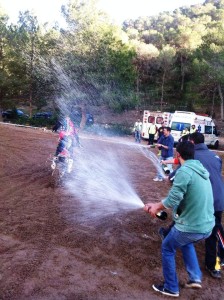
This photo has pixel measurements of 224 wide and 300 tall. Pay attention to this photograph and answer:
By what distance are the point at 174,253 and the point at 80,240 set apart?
6.86 feet

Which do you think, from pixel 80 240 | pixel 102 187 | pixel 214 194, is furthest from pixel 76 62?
pixel 214 194

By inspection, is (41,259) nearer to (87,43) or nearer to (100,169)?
(100,169)

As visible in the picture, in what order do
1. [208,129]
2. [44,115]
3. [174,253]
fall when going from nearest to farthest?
[174,253] → [208,129] → [44,115]

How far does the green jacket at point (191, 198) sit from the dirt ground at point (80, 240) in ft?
3.48

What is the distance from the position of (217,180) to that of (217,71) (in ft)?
121

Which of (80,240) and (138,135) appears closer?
(80,240)

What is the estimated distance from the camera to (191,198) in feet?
13.5

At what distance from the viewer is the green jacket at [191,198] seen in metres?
4.06

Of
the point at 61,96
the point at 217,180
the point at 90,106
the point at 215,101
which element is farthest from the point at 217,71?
the point at 217,180

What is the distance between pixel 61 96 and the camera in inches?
A: 1448

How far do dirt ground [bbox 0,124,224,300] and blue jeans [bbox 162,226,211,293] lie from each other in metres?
0.21

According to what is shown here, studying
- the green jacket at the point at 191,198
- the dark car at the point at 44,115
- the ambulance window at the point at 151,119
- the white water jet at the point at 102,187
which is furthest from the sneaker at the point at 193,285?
the dark car at the point at 44,115

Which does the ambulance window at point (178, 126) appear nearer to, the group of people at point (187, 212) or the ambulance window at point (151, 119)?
the ambulance window at point (151, 119)

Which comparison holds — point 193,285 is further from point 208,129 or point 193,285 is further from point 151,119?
point 208,129
